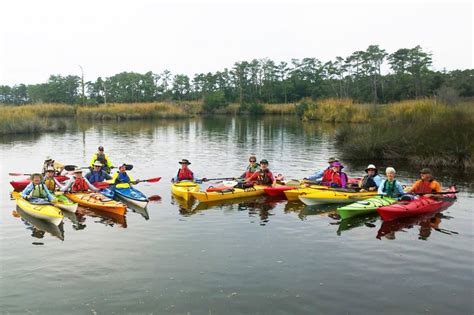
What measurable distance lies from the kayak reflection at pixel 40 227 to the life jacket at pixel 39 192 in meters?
0.56

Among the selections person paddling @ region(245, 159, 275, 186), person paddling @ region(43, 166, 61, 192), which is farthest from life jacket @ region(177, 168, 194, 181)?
person paddling @ region(43, 166, 61, 192)

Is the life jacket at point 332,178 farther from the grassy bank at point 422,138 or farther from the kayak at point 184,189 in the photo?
the grassy bank at point 422,138

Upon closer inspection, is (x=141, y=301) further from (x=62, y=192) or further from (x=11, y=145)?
(x=11, y=145)

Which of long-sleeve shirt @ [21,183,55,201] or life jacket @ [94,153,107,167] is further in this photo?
life jacket @ [94,153,107,167]

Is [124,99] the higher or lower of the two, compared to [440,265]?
higher

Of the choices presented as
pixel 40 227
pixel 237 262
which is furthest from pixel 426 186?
pixel 40 227

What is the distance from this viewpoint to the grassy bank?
1988 centimetres

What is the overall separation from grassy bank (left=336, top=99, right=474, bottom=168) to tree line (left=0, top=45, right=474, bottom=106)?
1598 inches

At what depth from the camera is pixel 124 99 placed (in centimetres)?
8388

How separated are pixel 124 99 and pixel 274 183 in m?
72.1

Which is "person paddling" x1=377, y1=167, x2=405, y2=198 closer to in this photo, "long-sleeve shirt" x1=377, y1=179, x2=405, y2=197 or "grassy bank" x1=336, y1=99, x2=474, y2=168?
"long-sleeve shirt" x1=377, y1=179, x2=405, y2=197

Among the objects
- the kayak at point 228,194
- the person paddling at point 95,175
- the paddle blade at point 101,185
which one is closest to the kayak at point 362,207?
the kayak at point 228,194

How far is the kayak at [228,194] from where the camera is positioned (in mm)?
14727

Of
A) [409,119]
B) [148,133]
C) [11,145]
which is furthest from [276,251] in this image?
[148,133]
